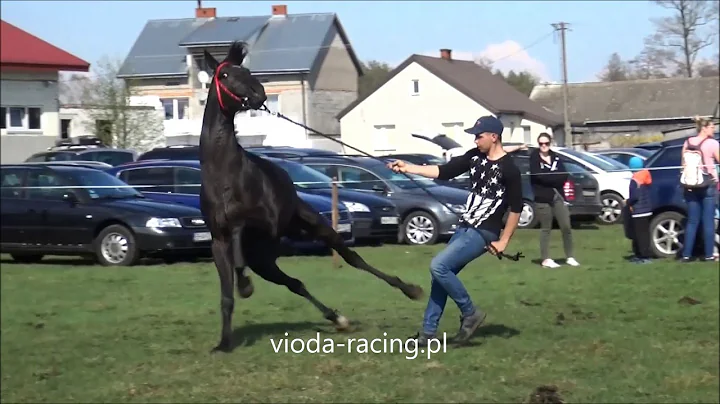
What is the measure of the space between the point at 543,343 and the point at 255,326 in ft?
39.7

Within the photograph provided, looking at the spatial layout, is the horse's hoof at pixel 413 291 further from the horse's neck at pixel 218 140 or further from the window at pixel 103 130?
the window at pixel 103 130

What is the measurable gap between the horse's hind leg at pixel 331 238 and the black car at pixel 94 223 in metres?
1.20

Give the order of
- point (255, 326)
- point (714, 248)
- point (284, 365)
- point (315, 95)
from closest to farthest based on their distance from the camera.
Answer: point (315, 95) < point (714, 248) < point (255, 326) < point (284, 365)

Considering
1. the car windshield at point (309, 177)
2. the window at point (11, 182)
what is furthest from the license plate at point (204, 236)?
the window at point (11, 182)

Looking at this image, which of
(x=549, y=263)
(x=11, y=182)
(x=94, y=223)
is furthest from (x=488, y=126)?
(x=11, y=182)

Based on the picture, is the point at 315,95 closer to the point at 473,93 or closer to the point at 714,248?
the point at 473,93

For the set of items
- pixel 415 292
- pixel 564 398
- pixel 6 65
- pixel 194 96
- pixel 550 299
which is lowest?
pixel 564 398

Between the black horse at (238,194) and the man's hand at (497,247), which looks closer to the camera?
the black horse at (238,194)

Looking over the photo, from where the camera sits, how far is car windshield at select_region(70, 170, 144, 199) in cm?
502

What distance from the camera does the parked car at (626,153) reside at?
5.15 metres

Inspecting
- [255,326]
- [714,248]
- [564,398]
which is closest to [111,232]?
[255,326]

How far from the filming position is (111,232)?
515cm

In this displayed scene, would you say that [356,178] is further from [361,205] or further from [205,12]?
[205,12]

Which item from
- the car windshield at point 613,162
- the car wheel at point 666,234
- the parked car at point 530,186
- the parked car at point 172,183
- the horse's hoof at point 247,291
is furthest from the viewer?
the car windshield at point 613,162
